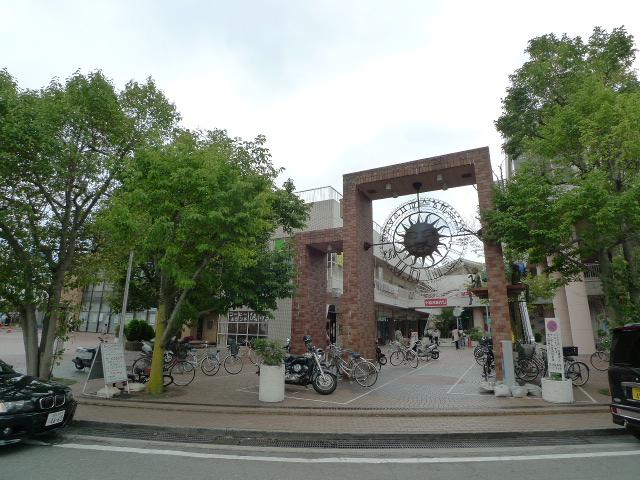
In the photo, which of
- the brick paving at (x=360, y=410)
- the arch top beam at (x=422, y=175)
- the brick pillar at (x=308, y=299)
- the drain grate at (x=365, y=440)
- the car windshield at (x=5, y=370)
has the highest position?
the arch top beam at (x=422, y=175)

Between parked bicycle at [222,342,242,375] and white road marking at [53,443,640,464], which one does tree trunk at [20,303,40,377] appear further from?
white road marking at [53,443,640,464]

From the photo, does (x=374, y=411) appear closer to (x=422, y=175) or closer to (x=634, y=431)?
(x=634, y=431)

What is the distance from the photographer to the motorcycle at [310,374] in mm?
10109

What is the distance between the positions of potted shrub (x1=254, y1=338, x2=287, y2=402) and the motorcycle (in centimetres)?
86

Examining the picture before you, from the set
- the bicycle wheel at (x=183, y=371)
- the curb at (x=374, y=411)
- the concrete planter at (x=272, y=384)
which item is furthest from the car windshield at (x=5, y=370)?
the bicycle wheel at (x=183, y=371)

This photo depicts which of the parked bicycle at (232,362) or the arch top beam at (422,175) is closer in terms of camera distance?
the arch top beam at (422,175)

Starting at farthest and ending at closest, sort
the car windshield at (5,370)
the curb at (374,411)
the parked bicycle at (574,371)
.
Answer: the parked bicycle at (574,371)
the curb at (374,411)
the car windshield at (5,370)

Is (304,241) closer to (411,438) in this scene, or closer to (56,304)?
(56,304)

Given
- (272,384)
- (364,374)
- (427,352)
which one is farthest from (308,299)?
(427,352)

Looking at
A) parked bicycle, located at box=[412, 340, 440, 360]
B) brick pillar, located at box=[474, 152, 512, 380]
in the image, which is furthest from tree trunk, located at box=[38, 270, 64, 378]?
parked bicycle, located at box=[412, 340, 440, 360]

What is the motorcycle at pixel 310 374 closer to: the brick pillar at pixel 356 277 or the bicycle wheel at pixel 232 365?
the brick pillar at pixel 356 277

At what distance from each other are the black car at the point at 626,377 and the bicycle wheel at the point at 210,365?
41.3ft

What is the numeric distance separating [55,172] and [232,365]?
9800mm

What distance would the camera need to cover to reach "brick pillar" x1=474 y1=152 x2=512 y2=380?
10898 millimetres
